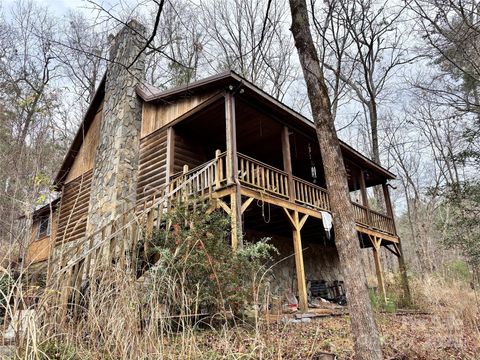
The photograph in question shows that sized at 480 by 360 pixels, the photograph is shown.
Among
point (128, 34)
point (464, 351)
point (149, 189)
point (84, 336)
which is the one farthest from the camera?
point (128, 34)

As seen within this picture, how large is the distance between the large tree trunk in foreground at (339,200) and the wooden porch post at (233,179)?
2.72 meters

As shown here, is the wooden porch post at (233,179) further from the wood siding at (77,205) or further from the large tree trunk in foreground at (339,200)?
the wood siding at (77,205)

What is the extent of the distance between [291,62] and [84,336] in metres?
19.5

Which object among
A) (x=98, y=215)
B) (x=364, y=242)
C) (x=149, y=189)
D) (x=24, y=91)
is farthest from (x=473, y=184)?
(x=24, y=91)

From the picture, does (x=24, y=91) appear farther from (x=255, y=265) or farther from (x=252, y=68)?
(x=255, y=265)

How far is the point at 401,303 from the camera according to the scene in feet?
34.2

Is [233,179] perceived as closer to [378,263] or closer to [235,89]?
[235,89]

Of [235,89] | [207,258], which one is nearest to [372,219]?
[235,89]

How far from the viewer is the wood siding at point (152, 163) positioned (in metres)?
9.72

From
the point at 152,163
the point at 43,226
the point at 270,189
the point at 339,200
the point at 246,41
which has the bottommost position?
the point at 339,200

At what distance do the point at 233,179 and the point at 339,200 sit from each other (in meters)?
3.58

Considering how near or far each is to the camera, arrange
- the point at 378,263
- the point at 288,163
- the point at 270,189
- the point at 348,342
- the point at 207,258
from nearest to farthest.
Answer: the point at 207,258
the point at 348,342
the point at 270,189
the point at 288,163
the point at 378,263

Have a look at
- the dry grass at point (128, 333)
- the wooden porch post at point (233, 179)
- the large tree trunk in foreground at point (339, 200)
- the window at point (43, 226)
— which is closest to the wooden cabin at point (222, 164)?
the wooden porch post at point (233, 179)

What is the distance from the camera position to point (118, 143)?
10570 millimetres
